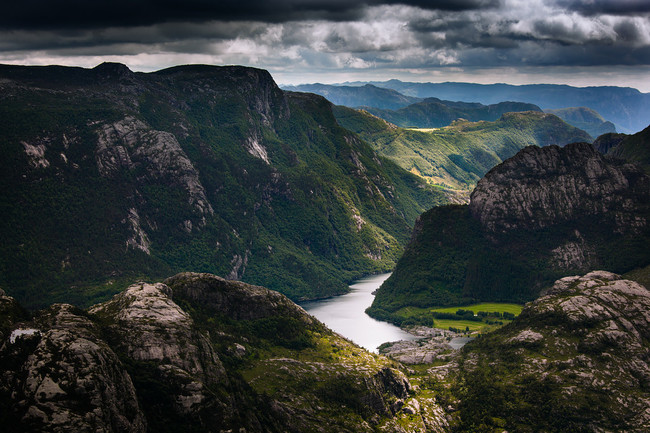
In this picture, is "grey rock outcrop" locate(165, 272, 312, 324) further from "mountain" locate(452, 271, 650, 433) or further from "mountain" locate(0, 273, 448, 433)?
"mountain" locate(452, 271, 650, 433)

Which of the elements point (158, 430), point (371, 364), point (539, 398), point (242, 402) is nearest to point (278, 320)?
point (371, 364)

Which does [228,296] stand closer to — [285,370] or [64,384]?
[285,370]

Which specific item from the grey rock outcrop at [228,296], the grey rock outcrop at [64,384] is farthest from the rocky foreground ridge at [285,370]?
the grey rock outcrop at [228,296]

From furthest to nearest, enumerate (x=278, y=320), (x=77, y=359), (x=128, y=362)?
(x=278, y=320) → (x=128, y=362) → (x=77, y=359)

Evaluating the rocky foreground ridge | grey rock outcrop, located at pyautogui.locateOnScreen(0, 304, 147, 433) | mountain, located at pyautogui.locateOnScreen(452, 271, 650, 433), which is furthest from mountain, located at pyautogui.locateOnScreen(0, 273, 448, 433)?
mountain, located at pyautogui.locateOnScreen(452, 271, 650, 433)

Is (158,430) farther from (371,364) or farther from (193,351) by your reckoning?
(371,364)

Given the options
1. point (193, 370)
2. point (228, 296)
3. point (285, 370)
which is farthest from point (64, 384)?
point (228, 296)
